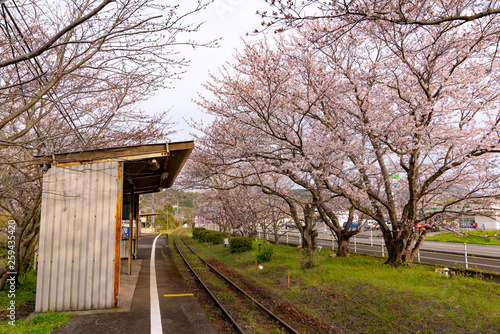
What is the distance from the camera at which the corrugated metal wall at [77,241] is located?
6.83 metres

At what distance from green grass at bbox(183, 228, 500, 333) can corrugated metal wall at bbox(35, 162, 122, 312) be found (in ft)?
18.0

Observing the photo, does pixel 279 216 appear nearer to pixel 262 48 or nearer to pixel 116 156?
pixel 262 48

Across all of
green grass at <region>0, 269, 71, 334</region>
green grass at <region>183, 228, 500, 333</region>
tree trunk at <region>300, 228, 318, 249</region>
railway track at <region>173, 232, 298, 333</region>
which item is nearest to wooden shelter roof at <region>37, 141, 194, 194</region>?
green grass at <region>0, 269, 71, 334</region>

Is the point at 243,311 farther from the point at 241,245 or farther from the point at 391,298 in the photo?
the point at 241,245

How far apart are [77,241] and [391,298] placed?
7845mm

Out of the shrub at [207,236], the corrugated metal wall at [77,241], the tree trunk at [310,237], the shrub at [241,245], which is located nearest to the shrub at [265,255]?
the tree trunk at [310,237]

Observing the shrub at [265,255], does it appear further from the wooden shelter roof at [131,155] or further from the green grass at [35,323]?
the green grass at [35,323]

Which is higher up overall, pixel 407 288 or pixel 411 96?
pixel 411 96

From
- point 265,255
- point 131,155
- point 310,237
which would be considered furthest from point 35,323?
point 310,237

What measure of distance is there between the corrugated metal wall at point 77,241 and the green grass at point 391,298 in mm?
5495

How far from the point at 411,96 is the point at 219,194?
1669 centimetres

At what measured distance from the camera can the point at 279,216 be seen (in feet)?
76.6

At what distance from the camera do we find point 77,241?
704cm

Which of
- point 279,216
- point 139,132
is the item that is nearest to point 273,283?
point 139,132
